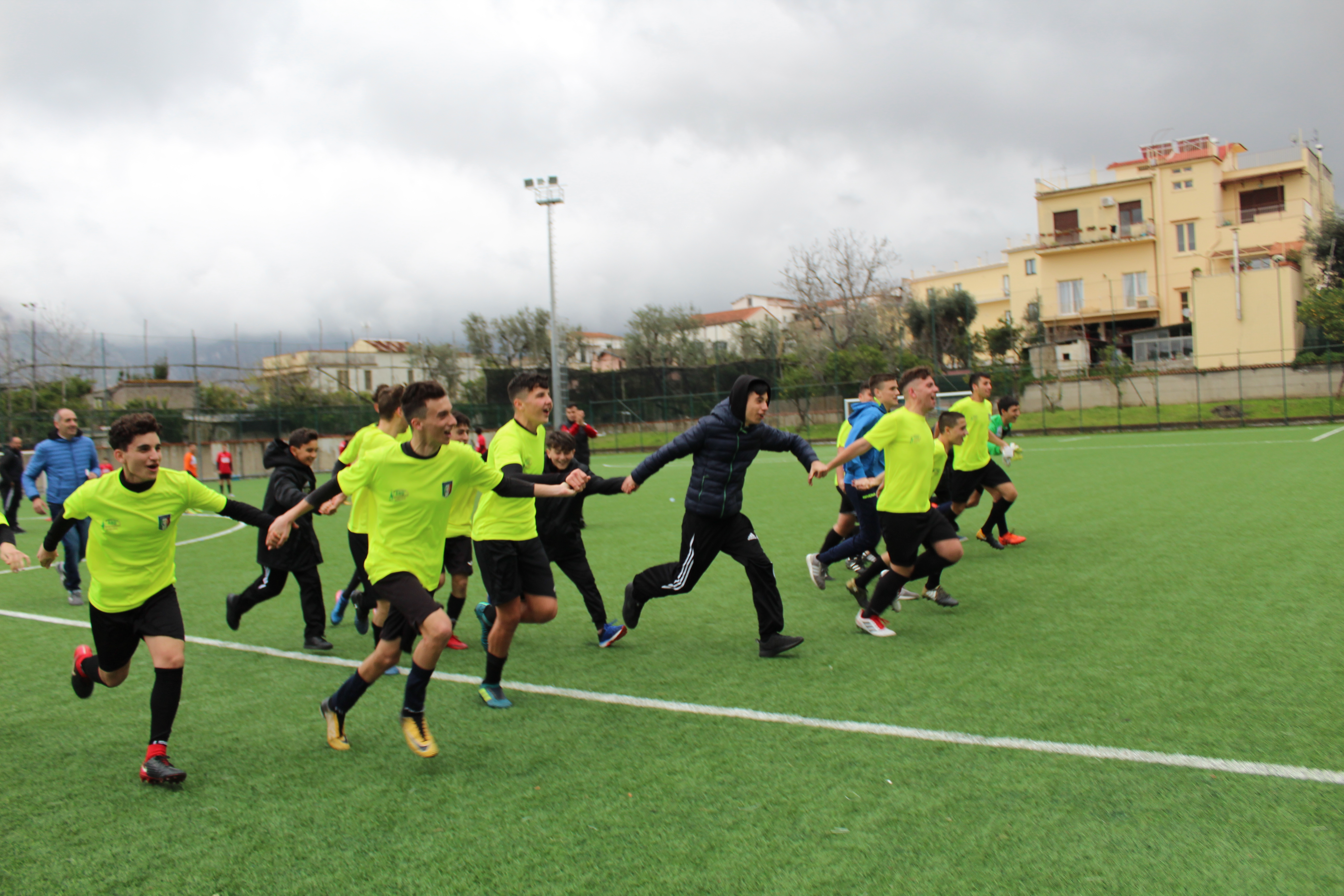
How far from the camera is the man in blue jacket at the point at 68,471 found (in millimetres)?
8930

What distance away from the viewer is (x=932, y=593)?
23.8ft

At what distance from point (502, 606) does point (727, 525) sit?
1647 millimetres

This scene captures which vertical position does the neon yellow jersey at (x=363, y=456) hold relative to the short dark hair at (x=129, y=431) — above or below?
below

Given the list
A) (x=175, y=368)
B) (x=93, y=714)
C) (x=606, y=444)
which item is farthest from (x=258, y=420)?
(x=93, y=714)

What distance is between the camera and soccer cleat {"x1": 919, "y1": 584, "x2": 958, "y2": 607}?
698 centimetres

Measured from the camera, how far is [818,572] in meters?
7.96

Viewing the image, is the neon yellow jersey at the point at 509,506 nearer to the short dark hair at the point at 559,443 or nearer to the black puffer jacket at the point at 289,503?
the short dark hair at the point at 559,443

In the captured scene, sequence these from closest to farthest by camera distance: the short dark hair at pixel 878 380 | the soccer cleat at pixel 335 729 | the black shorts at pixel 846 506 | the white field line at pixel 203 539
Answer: the soccer cleat at pixel 335 729
the short dark hair at pixel 878 380
the black shorts at pixel 846 506
the white field line at pixel 203 539

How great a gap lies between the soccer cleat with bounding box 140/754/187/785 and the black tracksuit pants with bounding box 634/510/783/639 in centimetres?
297

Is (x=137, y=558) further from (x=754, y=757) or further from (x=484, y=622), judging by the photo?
(x=754, y=757)

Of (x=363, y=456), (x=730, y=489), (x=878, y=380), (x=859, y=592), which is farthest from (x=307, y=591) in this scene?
(x=878, y=380)

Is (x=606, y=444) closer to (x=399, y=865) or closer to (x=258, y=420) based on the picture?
(x=258, y=420)

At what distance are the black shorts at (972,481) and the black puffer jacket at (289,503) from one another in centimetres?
614

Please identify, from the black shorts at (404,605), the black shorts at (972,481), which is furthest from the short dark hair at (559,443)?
the black shorts at (972,481)
